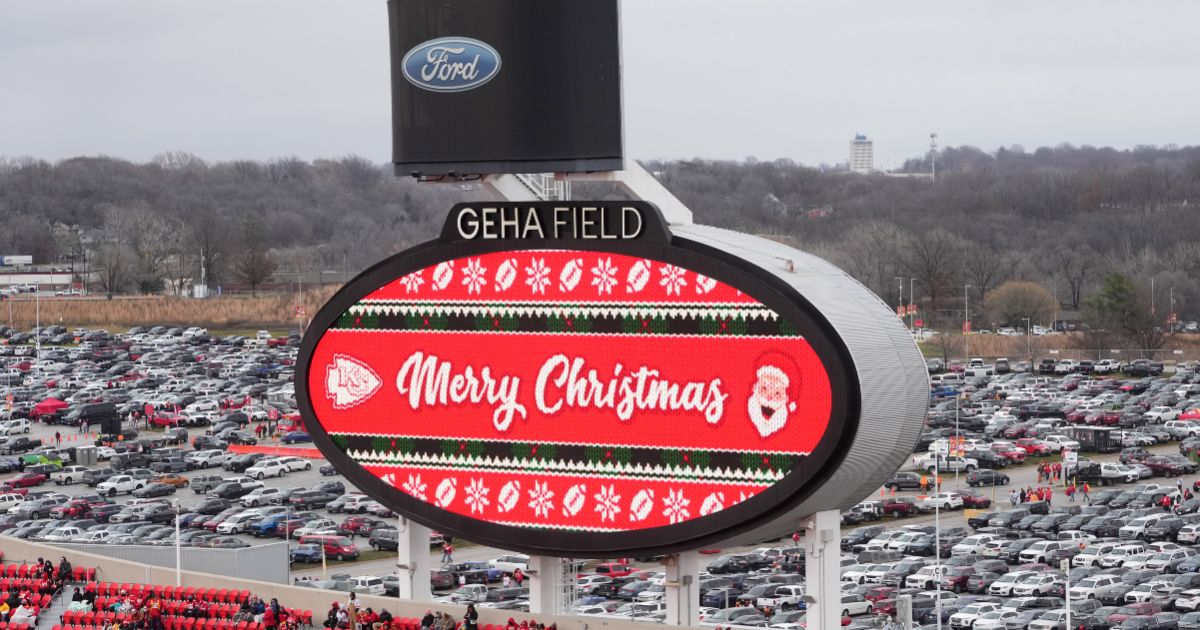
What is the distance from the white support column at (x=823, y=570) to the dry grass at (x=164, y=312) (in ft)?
401

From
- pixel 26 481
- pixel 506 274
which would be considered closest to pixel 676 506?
pixel 506 274

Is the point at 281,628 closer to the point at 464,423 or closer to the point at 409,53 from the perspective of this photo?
the point at 464,423

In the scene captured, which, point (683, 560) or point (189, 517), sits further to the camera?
point (189, 517)

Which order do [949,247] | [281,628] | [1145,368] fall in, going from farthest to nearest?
[949,247] < [1145,368] < [281,628]

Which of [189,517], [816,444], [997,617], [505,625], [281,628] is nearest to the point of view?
[816,444]

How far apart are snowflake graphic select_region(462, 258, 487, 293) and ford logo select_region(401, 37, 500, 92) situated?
2.90m

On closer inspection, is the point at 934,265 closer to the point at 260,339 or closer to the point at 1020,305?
the point at 1020,305

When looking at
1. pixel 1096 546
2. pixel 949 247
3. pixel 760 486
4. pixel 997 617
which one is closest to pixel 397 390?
pixel 760 486

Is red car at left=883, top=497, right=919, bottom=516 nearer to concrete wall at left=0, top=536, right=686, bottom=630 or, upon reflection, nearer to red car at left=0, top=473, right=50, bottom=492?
red car at left=0, top=473, right=50, bottom=492

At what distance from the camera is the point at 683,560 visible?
33.5 metres

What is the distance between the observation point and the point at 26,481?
278 ft

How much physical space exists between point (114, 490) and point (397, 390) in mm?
49264

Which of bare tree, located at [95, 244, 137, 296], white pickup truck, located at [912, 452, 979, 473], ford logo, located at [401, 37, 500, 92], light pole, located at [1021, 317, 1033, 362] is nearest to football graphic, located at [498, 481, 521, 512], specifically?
ford logo, located at [401, 37, 500, 92]

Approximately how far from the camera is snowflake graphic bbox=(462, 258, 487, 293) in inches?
1363
